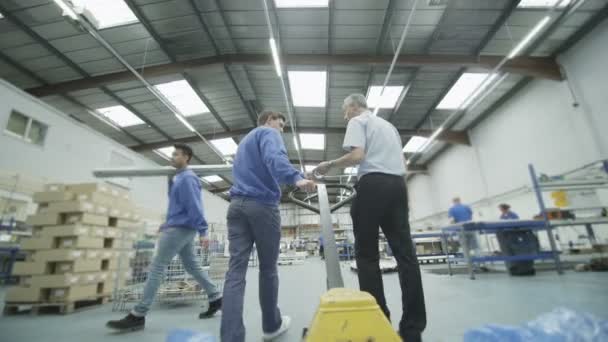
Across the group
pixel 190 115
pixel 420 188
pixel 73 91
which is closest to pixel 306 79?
pixel 190 115

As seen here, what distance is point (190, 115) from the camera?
9.40m

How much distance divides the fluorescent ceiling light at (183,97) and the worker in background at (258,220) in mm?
7437

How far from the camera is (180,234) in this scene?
2.12m

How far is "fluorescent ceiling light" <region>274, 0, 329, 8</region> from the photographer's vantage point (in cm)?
565

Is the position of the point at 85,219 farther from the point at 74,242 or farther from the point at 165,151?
the point at 165,151

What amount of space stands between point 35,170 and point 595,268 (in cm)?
1161

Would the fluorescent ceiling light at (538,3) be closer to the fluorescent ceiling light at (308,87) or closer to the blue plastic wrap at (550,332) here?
the fluorescent ceiling light at (308,87)

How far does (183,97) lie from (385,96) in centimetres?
667

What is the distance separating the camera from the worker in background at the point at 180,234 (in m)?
1.96

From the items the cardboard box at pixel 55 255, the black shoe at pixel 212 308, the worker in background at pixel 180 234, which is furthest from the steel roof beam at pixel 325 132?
the black shoe at pixel 212 308

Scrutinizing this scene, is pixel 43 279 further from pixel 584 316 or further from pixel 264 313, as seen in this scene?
pixel 584 316

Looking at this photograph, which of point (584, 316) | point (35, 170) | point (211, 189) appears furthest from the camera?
point (211, 189)

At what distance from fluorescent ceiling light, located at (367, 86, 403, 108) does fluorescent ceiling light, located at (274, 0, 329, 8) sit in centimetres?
324

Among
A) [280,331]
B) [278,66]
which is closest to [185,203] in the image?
[280,331]
